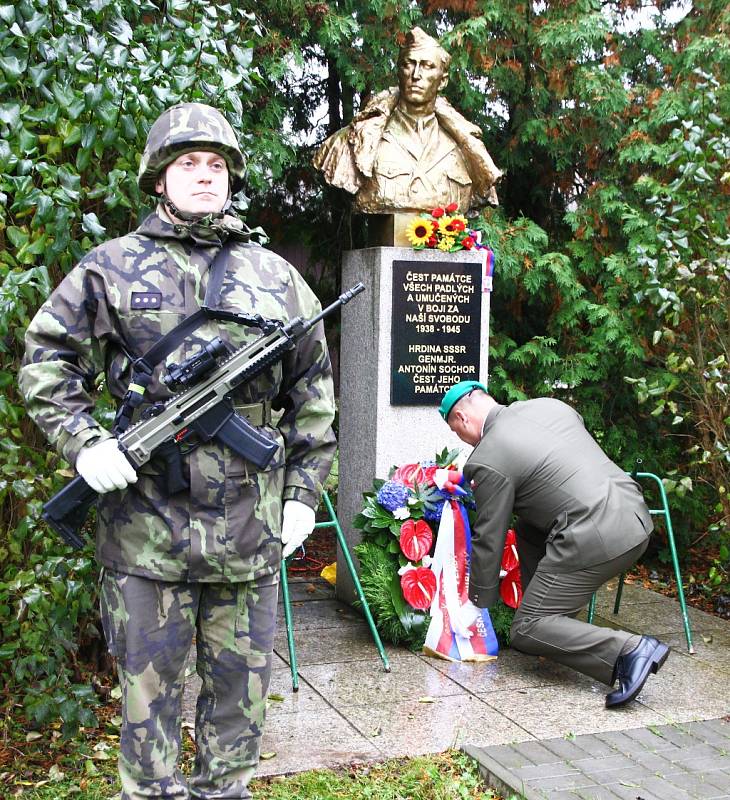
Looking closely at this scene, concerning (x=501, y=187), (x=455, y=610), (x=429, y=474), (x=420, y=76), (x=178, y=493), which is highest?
(x=420, y=76)

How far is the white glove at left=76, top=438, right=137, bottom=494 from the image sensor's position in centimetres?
253

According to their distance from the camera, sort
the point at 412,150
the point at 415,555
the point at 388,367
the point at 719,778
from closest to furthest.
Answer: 1. the point at 719,778
2. the point at 415,555
3. the point at 388,367
4. the point at 412,150

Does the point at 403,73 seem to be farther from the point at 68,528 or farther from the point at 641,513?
the point at 68,528

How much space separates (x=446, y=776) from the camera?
362cm

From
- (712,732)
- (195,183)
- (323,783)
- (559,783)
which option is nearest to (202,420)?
(195,183)

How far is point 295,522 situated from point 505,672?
2.31 meters

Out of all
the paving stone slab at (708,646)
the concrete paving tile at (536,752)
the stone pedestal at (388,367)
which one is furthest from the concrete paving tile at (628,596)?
the concrete paving tile at (536,752)

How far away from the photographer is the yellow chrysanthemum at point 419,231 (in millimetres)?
5594

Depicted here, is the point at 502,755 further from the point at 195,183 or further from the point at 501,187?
the point at 501,187

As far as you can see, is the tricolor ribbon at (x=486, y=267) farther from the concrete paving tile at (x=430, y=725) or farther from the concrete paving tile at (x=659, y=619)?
the concrete paving tile at (x=430, y=725)

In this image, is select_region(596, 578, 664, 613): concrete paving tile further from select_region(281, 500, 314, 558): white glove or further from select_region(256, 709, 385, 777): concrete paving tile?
select_region(281, 500, 314, 558): white glove

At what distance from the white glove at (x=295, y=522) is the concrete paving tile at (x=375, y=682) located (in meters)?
1.67

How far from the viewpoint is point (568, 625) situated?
4504 millimetres

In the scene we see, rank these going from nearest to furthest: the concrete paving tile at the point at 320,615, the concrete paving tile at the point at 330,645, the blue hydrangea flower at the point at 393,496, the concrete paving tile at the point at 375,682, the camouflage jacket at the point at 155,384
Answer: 1. the camouflage jacket at the point at 155,384
2. the concrete paving tile at the point at 375,682
3. the concrete paving tile at the point at 330,645
4. the blue hydrangea flower at the point at 393,496
5. the concrete paving tile at the point at 320,615
